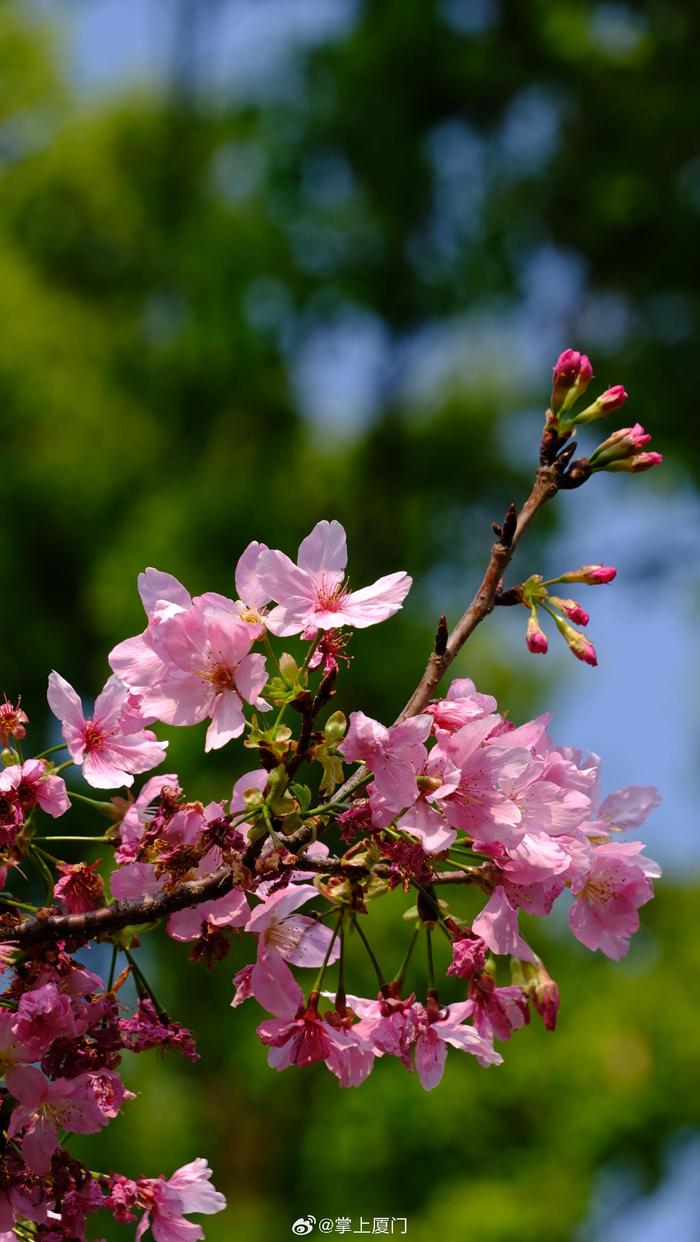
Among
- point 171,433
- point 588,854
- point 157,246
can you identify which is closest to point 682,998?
point 171,433

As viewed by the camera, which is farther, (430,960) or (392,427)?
(392,427)

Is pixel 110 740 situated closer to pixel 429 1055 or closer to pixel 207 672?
pixel 207 672

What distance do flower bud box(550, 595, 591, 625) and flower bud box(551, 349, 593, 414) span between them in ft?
0.62

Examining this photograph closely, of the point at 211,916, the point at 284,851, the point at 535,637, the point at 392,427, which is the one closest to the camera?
the point at 284,851

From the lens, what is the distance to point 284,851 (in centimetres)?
119

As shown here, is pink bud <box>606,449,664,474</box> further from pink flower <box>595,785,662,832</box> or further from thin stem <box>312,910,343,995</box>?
thin stem <box>312,910,343,995</box>

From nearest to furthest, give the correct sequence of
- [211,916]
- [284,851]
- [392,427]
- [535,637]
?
[284,851] → [211,916] → [535,637] → [392,427]

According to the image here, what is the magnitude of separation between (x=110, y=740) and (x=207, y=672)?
6.6 inches

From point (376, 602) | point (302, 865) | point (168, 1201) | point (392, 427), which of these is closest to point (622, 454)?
point (376, 602)

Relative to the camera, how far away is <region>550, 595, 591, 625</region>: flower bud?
4.31ft

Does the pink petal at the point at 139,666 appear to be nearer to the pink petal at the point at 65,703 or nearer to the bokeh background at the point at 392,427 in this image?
the pink petal at the point at 65,703

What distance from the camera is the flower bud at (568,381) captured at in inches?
53.8

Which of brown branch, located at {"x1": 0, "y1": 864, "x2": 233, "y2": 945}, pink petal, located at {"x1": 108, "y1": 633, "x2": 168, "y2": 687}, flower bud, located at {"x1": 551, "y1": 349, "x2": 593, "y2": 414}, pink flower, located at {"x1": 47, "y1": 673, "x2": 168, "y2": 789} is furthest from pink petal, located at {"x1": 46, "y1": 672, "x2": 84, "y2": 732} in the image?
flower bud, located at {"x1": 551, "y1": 349, "x2": 593, "y2": 414}

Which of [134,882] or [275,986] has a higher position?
[134,882]
